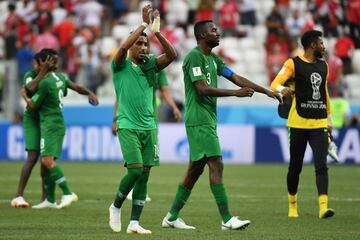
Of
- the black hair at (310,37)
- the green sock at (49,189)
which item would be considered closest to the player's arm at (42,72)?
the green sock at (49,189)

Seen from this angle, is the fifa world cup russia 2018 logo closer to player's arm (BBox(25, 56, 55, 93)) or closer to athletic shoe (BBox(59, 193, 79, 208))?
player's arm (BBox(25, 56, 55, 93))

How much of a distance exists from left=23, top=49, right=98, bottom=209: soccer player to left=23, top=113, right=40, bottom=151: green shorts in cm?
26

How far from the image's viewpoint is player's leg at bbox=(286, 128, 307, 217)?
13.9 meters

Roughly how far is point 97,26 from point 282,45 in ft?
20.5

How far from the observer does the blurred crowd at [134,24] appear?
29469mm

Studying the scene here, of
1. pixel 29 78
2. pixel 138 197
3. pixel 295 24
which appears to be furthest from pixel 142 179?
pixel 295 24

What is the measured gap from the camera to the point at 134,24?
3228 cm

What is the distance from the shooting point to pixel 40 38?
30.3m

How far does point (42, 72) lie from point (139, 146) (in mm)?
4016

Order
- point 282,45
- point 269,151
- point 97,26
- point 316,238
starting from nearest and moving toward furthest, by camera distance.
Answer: point 316,238
point 269,151
point 282,45
point 97,26

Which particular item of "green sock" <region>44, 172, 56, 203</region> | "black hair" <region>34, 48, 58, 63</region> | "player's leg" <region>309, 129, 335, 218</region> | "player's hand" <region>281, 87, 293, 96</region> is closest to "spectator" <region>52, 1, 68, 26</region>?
"black hair" <region>34, 48, 58, 63</region>

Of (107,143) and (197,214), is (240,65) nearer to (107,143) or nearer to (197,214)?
(107,143)

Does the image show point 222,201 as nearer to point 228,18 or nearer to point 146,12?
point 146,12

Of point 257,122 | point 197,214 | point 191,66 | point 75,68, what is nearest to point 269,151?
point 257,122
